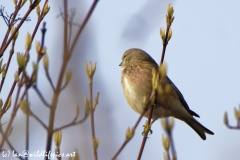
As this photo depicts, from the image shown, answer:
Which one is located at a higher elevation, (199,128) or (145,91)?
(145,91)

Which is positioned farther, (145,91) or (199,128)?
(199,128)

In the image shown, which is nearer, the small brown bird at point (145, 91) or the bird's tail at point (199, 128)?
the small brown bird at point (145, 91)

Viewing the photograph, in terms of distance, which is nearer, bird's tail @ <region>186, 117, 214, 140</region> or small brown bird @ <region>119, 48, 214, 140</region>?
small brown bird @ <region>119, 48, 214, 140</region>

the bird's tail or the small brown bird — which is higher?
the small brown bird

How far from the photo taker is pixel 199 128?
6.82 m

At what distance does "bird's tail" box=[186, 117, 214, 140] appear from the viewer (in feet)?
22.2

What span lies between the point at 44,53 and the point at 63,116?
1.93m

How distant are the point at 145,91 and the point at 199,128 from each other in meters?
1.21

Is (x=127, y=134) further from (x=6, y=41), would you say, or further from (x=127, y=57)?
(x=127, y=57)

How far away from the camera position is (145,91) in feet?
20.4

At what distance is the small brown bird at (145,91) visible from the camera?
6242mm

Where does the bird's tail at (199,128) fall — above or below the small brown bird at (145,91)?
below

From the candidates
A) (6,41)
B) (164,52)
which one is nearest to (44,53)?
(6,41)

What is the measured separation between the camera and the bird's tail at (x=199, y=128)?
675 centimetres
